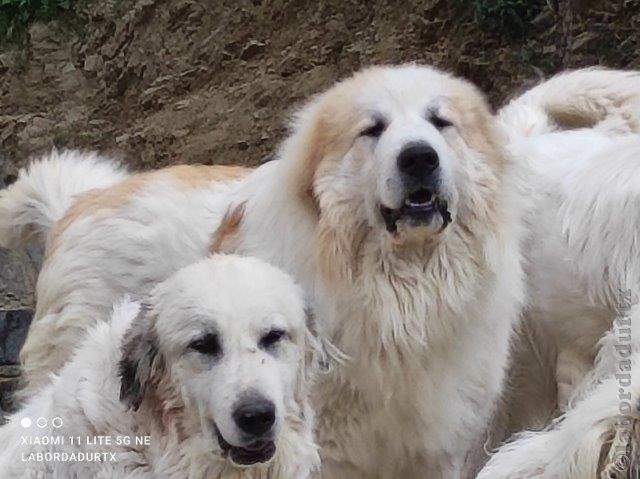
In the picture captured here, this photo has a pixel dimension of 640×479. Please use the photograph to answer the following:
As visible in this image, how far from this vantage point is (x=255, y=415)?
3307mm

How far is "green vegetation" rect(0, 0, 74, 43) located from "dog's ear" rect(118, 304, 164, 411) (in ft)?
17.4

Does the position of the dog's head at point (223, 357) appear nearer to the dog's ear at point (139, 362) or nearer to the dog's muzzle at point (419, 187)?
the dog's ear at point (139, 362)

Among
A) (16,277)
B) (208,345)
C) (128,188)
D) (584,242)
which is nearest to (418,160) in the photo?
(584,242)

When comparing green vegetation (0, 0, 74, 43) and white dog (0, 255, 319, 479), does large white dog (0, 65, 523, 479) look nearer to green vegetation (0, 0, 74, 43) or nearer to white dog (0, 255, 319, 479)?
white dog (0, 255, 319, 479)

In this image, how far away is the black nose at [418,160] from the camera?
4.03 metres

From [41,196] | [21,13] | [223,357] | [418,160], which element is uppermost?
[418,160]

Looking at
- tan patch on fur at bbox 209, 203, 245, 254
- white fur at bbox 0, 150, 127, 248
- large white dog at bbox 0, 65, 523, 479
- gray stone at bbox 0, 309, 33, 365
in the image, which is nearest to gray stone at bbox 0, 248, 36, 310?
gray stone at bbox 0, 309, 33, 365

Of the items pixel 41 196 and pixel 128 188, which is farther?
pixel 41 196

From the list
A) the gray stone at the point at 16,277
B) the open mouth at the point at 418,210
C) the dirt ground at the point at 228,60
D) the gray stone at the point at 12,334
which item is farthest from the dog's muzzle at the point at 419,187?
the dirt ground at the point at 228,60

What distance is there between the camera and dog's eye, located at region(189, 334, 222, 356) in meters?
3.41

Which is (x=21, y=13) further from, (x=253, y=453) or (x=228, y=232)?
(x=253, y=453)

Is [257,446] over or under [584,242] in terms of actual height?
under

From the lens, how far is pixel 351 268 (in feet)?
13.8

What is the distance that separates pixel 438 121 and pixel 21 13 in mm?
4888
